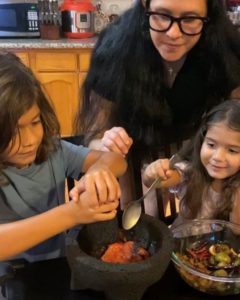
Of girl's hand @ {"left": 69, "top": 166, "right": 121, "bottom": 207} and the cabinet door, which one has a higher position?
girl's hand @ {"left": 69, "top": 166, "right": 121, "bottom": 207}

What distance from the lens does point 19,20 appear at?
3.07 meters

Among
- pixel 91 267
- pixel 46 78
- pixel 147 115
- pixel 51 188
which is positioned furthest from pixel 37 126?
pixel 46 78

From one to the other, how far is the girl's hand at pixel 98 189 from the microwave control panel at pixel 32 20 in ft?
8.43

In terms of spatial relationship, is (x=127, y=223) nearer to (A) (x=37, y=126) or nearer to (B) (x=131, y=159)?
(A) (x=37, y=126)

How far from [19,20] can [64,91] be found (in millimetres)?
635

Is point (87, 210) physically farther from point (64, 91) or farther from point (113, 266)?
point (64, 91)

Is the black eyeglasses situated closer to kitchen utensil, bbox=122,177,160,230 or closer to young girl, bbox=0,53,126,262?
young girl, bbox=0,53,126,262

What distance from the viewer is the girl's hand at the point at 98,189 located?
0.73m

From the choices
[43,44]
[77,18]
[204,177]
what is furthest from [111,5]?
[204,177]

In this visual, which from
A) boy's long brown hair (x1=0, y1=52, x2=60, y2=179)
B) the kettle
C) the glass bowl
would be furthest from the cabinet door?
the glass bowl

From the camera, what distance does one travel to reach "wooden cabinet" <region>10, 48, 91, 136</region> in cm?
296

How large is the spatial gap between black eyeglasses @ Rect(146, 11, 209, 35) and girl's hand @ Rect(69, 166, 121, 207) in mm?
597

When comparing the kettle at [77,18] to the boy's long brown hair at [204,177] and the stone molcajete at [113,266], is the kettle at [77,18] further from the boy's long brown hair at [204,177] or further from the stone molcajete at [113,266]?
the stone molcajete at [113,266]

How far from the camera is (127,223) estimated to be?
0.83 m
